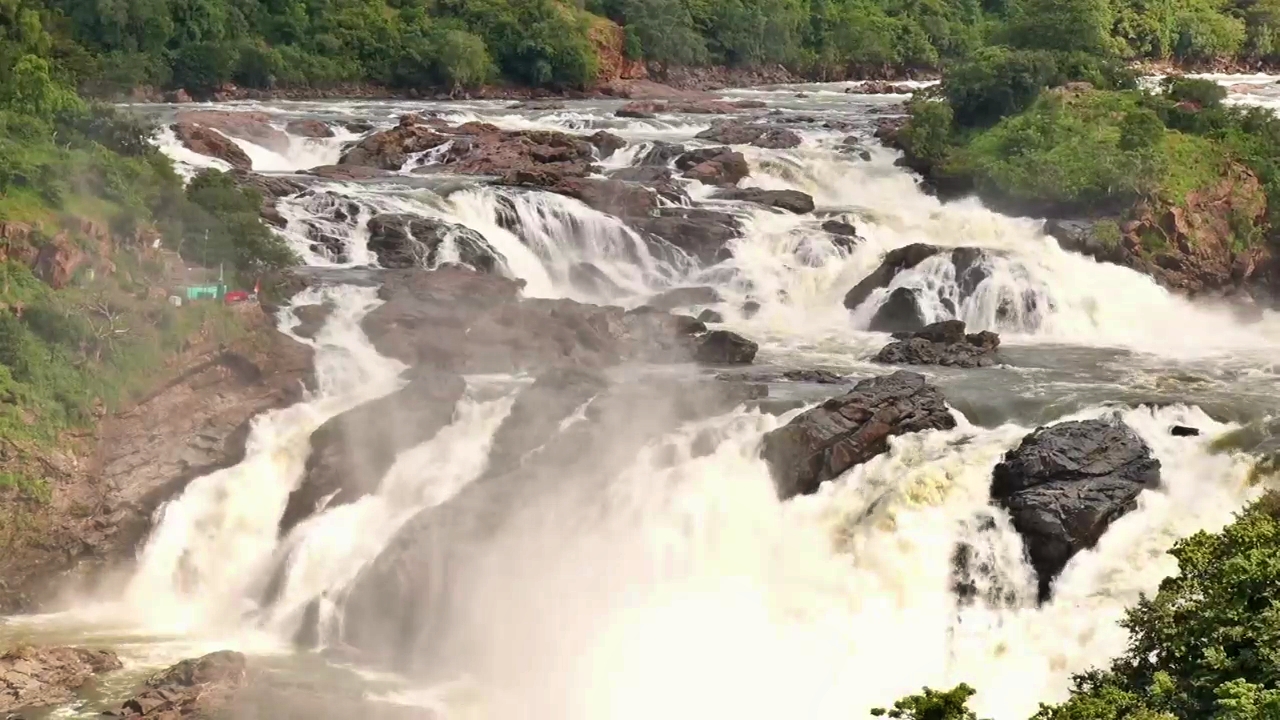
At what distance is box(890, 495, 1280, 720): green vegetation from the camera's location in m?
12.8

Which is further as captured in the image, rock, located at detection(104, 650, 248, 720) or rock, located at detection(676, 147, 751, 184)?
rock, located at detection(676, 147, 751, 184)

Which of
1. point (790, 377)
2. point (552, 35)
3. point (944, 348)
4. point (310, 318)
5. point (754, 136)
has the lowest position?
point (790, 377)

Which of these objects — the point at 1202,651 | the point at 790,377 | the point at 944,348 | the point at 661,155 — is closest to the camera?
the point at 1202,651

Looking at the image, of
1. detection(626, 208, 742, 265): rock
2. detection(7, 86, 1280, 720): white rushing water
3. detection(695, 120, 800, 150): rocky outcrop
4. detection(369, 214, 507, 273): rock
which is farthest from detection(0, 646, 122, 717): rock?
detection(695, 120, 800, 150): rocky outcrop

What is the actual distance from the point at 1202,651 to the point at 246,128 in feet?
136

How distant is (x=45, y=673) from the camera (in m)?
20.4

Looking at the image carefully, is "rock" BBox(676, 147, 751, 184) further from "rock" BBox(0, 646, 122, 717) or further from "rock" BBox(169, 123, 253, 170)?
"rock" BBox(0, 646, 122, 717)

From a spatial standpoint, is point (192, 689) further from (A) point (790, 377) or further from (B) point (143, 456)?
(A) point (790, 377)

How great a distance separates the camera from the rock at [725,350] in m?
31.0

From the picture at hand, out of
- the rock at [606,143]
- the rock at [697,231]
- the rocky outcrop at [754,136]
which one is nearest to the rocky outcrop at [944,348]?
the rock at [697,231]

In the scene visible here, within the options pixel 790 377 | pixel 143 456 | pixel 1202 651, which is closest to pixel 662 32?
pixel 790 377

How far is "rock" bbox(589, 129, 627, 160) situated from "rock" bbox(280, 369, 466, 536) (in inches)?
889

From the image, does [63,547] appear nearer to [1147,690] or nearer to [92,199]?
[92,199]

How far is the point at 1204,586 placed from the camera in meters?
14.4
